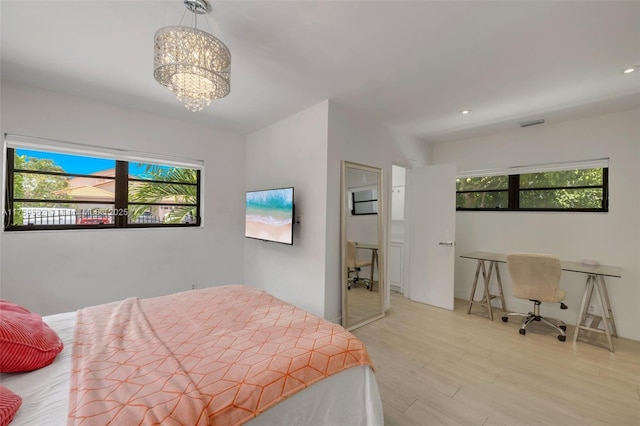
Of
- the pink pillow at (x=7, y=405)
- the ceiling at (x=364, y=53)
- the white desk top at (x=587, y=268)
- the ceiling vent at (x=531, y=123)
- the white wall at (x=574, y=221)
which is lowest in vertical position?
the pink pillow at (x=7, y=405)

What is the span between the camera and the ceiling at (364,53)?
167cm

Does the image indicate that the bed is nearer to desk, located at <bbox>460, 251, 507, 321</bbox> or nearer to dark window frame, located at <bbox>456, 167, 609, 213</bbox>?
desk, located at <bbox>460, 251, 507, 321</bbox>

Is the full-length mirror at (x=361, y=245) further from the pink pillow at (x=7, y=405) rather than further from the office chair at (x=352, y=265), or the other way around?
the pink pillow at (x=7, y=405)

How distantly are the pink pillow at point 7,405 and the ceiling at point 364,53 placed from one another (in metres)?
2.01

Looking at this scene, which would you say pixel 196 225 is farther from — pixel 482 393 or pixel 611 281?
pixel 611 281

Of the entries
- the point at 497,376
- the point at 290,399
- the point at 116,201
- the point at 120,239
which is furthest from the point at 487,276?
the point at 116,201

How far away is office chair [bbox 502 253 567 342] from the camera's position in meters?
2.93

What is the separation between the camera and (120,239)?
319cm

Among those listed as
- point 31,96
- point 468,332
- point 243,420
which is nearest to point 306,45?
point 243,420

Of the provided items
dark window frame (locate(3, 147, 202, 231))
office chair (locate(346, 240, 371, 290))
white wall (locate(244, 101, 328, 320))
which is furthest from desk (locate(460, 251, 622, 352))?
dark window frame (locate(3, 147, 202, 231))

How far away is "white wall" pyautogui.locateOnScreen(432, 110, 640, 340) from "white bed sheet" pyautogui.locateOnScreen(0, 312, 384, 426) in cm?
339

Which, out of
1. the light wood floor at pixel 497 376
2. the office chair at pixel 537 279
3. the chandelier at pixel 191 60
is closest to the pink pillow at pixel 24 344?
the chandelier at pixel 191 60

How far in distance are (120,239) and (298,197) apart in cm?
214

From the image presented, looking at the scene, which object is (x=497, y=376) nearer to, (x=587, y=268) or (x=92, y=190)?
(x=587, y=268)
